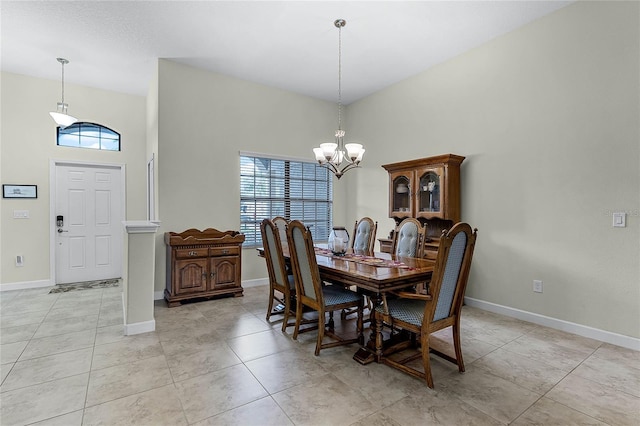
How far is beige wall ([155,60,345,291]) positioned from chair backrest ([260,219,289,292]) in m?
1.68

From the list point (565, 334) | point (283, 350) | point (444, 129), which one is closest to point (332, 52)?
point (444, 129)

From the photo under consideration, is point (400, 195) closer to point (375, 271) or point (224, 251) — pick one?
point (375, 271)

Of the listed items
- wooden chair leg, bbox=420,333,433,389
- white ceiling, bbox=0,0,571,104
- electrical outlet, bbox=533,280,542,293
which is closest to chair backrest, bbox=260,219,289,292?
wooden chair leg, bbox=420,333,433,389

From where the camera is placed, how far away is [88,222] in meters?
5.09

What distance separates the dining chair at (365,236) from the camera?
3.66 meters

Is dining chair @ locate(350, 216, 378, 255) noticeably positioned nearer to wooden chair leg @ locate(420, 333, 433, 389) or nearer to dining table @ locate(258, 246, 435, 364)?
dining table @ locate(258, 246, 435, 364)

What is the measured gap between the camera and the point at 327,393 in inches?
79.0

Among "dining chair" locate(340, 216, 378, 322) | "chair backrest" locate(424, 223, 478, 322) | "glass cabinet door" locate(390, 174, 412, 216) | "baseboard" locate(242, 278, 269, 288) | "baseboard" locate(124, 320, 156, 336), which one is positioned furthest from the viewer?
"baseboard" locate(242, 278, 269, 288)

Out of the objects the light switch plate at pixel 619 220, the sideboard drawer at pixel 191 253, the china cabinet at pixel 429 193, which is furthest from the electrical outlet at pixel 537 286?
the sideboard drawer at pixel 191 253

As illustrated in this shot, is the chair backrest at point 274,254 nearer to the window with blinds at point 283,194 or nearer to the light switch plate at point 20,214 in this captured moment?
the window with blinds at point 283,194

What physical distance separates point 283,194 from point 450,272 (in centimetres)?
360

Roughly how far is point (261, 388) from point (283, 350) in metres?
0.57

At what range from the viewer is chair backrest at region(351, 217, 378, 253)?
12.0 feet

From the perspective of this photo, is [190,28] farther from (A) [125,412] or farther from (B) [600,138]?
(B) [600,138]
